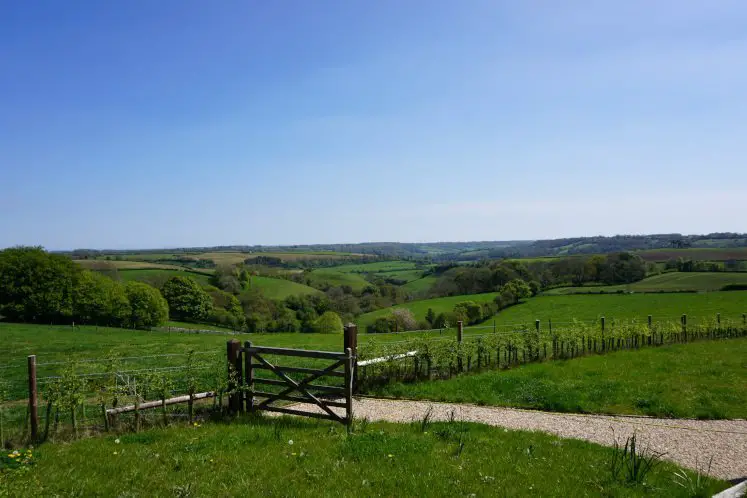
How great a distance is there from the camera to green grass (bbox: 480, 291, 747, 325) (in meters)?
46.2

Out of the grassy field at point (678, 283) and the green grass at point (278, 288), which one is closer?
the grassy field at point (678, 283)

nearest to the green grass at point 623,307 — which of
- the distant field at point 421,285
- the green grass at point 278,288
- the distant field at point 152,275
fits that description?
the distant field at point 421,285

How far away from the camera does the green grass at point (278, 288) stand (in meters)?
97.4

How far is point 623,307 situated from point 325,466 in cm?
5499

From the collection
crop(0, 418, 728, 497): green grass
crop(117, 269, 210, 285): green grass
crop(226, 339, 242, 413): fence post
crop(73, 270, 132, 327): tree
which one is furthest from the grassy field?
crop(117, 269, 210, 285): green grass

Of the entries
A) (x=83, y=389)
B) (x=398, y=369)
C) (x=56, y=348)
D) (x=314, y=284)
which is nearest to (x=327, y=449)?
(x=83, y=389)

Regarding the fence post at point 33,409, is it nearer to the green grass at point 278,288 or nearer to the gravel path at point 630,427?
the gravel path at point 630,427

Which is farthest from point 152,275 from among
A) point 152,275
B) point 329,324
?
point 329,324

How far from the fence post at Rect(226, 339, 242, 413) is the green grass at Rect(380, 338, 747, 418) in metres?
5.48

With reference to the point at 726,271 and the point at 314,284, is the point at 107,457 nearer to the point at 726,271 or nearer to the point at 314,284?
the point at 726,271

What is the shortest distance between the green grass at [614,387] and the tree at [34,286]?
43397mm

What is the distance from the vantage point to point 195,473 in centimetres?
701

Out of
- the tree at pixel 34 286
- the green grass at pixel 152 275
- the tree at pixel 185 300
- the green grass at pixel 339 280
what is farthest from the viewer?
the green grass at pixel 339 280

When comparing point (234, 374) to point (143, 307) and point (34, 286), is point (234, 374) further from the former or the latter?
point (143, 307)
